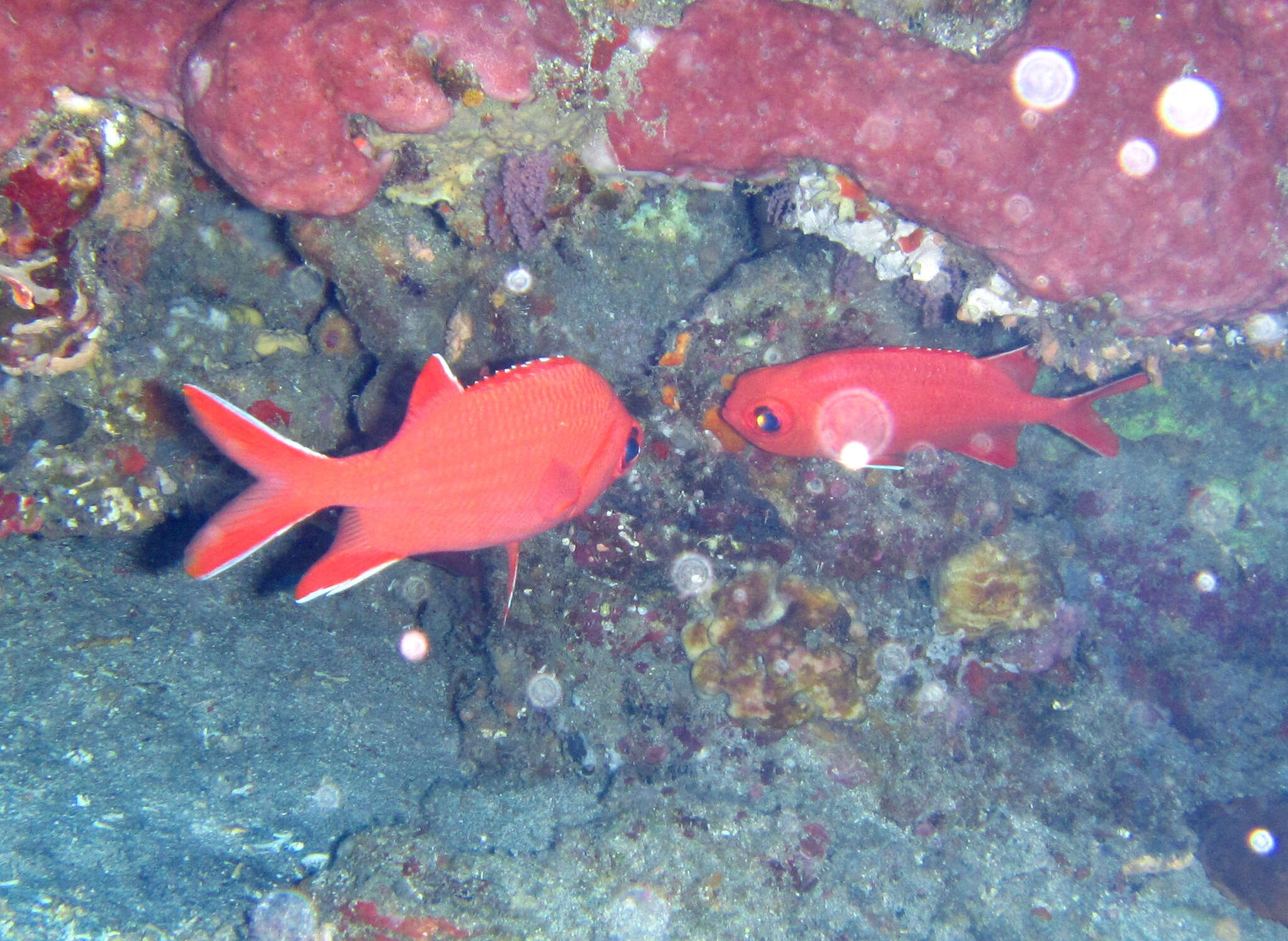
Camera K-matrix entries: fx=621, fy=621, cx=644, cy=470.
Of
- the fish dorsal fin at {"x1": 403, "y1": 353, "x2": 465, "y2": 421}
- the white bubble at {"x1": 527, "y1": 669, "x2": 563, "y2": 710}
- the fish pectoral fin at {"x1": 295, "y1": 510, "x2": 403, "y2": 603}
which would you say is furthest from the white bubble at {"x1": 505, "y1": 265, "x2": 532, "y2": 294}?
the white bubble at {"x1": 527, "y1": 669, "x2": 563, "y2": 710}

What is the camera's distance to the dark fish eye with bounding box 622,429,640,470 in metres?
3.63

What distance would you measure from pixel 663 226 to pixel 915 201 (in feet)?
6.65

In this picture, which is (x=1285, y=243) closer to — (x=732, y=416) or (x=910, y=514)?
(x=910, y=514)

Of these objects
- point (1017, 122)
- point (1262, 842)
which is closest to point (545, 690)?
point (1017, 122)

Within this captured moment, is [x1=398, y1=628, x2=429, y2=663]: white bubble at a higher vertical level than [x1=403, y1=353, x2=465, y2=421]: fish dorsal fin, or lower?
lower

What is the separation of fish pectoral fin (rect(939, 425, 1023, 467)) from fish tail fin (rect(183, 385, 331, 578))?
4179 mm

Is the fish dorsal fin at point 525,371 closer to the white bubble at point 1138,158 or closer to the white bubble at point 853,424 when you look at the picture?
the white bubble at point 853,424

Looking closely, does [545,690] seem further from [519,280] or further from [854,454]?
[519,280]

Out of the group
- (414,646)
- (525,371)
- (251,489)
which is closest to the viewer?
(251,489)

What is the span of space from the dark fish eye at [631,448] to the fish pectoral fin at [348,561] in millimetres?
1372

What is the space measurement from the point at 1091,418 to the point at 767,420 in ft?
8.62

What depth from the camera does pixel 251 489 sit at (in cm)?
268

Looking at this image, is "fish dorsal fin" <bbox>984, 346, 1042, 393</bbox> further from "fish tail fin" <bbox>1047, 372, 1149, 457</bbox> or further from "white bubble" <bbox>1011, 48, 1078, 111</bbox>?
"white bubble" <bbox>1011, 48, 1078, 111</bbox>

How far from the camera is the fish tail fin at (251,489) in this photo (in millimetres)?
2510
